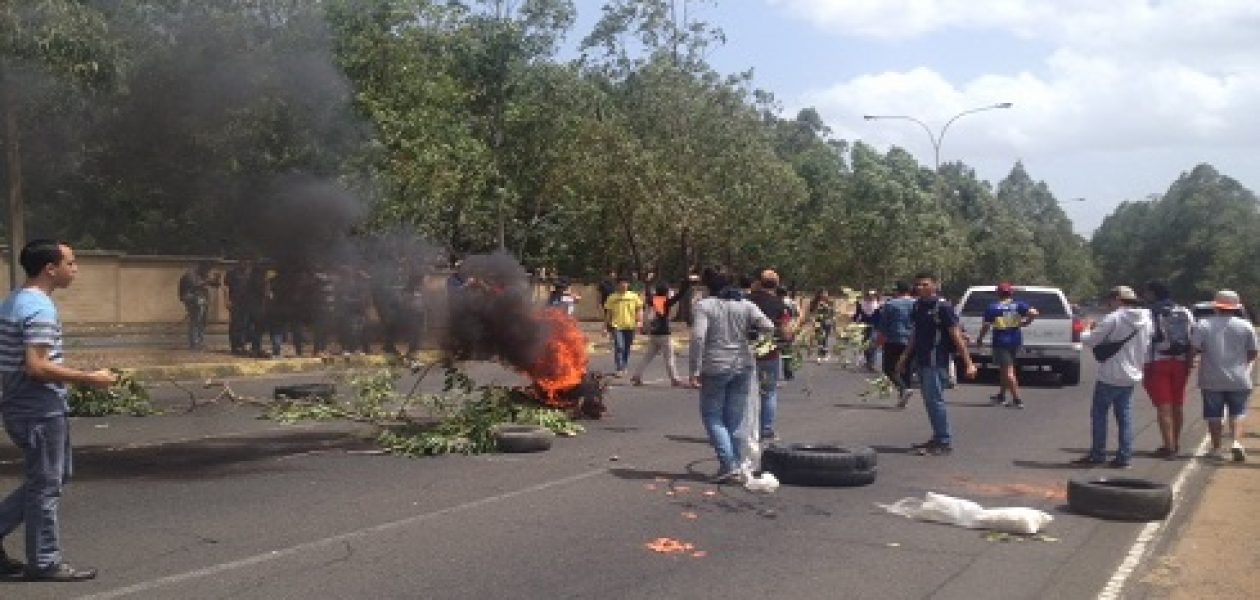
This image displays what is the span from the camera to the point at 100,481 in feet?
31.1

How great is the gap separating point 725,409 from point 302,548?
3.94 metres

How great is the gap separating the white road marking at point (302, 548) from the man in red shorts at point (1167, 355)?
19.8ft

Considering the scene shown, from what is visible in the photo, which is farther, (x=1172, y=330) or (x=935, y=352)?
(x=1172, y=330)

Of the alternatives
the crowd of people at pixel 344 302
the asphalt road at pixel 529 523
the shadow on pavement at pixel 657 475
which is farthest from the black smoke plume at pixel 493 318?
the shadow on pavement at pixel 657 475

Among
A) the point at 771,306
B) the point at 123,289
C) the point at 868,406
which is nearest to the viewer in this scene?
the point at 771,306

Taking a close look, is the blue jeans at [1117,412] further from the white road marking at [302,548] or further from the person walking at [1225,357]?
the white road marking at [302,548]

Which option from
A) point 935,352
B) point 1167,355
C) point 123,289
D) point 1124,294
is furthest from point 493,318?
point 123,289

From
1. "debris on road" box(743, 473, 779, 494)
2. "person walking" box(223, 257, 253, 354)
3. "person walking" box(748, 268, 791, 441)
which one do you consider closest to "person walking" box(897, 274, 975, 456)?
"person walking" box(748, 268, 791, 441)

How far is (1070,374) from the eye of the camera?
823 inches

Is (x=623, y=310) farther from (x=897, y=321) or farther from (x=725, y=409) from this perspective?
(x=725, y=409)

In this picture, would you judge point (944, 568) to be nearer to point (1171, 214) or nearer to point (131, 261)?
point (131, 261)

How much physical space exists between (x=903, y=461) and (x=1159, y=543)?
3.41 meters

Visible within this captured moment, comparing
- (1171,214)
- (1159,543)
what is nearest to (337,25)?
(1159,543)

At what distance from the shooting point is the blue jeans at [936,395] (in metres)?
11.6
